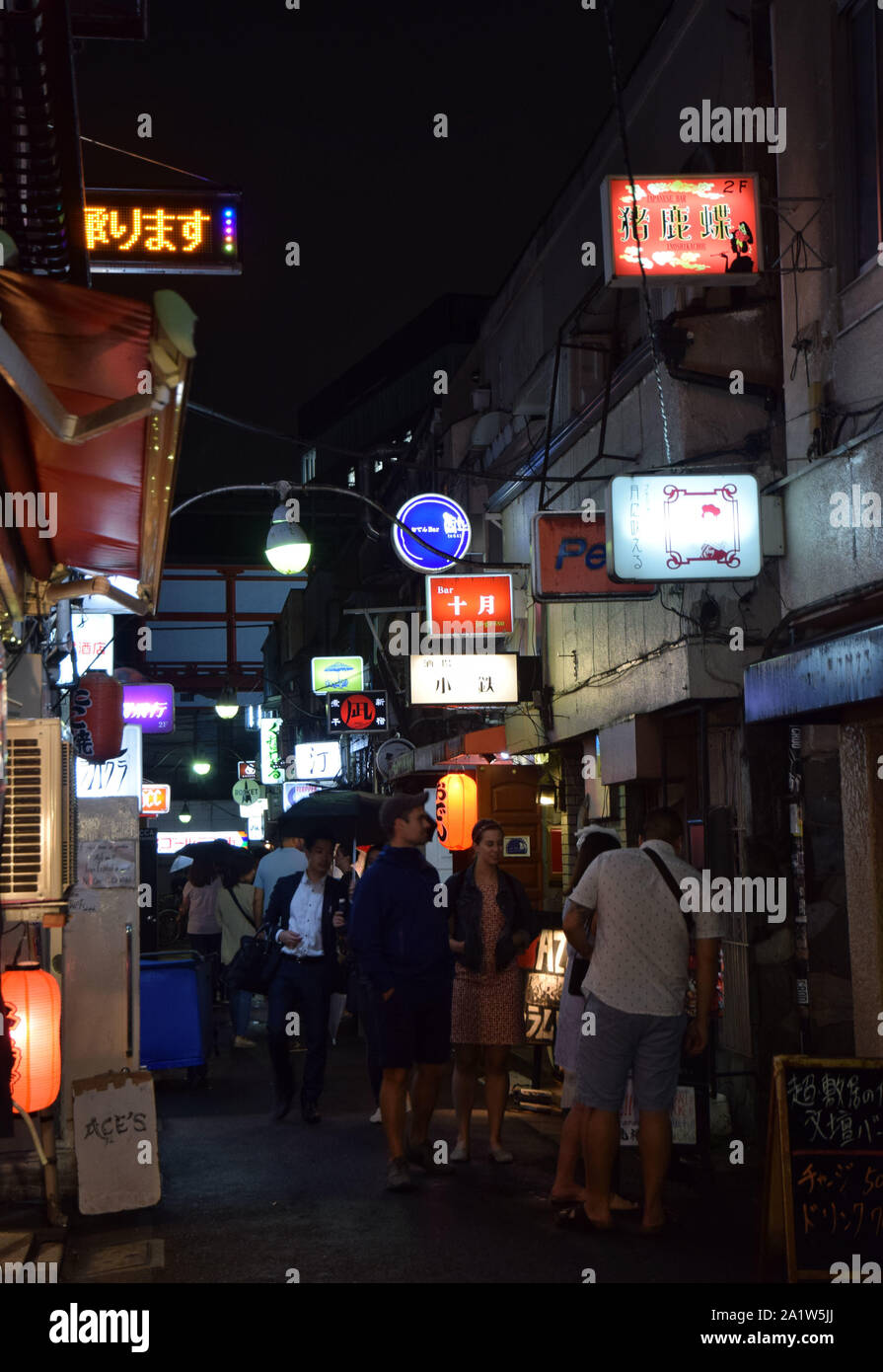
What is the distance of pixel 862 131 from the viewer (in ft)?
30.6

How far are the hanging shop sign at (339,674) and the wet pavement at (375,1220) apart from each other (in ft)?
68.7

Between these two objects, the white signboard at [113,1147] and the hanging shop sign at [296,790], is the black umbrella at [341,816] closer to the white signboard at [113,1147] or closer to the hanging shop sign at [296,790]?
the white signboard at [113,1147]


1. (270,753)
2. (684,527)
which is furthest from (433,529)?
(270,753)

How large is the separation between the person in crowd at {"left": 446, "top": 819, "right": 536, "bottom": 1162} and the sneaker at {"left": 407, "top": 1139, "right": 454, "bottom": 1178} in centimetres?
27

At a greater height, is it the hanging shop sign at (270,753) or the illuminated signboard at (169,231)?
the illuminated signboard at (169,231)

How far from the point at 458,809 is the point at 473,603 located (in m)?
2.77

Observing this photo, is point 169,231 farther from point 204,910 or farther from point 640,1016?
point 204,910

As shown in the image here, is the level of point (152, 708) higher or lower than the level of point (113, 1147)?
higher

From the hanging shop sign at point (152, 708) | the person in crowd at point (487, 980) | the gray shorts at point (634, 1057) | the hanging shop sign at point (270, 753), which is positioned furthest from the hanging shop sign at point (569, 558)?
the hanging shop sign at point (270, 753)

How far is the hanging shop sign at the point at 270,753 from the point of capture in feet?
139

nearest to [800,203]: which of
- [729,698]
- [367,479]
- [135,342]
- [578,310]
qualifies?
[729,698]

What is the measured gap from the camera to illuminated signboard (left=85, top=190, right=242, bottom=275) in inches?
371

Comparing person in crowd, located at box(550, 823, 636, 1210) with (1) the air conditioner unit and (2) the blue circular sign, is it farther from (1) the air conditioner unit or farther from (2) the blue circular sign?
(2) the blue circular sign

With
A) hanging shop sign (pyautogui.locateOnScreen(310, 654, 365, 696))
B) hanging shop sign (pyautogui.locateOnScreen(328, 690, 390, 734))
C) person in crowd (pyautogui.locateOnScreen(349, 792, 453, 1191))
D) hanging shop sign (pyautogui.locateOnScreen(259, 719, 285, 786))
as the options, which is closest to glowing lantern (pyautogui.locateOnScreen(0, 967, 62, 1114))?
person in crowd (pyautogui.locateOnScreen(349, 792, 453, 1191))
